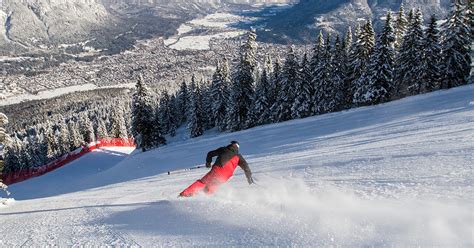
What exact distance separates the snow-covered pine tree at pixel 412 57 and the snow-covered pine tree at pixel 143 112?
28.9 m

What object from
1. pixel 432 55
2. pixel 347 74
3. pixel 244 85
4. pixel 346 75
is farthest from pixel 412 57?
pixel 244 85

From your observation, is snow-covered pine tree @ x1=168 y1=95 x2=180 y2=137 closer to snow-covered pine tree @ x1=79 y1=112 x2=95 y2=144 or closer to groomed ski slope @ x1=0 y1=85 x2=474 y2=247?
snow-covered pine tree @ x1=79 y1=112 x2=95 y2=144

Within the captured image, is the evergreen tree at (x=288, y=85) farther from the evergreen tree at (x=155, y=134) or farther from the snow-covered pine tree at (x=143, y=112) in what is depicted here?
the snow-covered pine tree at (x=143, y=112)

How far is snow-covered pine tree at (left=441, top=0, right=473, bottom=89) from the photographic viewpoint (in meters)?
35.2

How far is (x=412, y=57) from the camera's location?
38.1 m

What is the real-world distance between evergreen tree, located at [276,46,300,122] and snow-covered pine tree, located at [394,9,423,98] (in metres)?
11.3

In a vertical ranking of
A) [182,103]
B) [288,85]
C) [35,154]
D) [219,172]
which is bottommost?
[35,154]

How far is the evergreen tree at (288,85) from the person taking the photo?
44656 millimetres

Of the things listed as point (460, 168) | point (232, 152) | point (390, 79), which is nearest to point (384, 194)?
point (460, 168)

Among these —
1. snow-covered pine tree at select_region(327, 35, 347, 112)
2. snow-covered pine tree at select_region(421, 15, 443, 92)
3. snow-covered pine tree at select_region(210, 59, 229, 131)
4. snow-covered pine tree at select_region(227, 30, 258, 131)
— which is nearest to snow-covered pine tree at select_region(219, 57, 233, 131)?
snow-covered pine tree at select_region(210, 59, 229, 131)

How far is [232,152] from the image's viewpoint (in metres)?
9.96

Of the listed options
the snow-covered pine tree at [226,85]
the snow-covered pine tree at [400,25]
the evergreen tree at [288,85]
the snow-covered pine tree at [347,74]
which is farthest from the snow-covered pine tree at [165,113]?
the snow-covered pine tree at [400,25]

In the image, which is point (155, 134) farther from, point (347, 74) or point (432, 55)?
point (432, 55)

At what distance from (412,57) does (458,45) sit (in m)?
4.17
